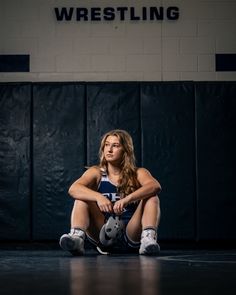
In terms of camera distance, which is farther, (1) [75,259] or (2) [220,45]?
(2) [220,45]

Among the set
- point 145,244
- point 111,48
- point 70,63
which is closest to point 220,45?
point 111,48

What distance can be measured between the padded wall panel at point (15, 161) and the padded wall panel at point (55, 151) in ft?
0.27

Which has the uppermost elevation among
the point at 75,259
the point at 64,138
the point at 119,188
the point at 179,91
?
the point at 179,91

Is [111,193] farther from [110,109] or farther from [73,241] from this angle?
[110,109]

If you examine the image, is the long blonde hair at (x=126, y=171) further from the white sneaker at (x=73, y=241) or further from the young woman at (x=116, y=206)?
the white sneaker at (x=73, y=241)

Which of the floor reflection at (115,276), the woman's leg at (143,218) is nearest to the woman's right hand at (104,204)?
the woman's leg at (143,218)

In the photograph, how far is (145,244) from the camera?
434 centimetres

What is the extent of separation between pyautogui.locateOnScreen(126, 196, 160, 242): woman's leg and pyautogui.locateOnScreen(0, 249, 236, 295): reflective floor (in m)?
0.43

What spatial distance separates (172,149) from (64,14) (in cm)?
177

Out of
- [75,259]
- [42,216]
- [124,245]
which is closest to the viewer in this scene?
[75,259]

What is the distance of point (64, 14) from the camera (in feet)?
21.3

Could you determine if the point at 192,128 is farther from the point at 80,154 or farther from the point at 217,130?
the point at 80,154

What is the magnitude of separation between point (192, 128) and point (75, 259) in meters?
2.43

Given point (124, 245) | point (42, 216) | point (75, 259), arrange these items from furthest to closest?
point (42, 216), point (124, 245), point (75, 259)
